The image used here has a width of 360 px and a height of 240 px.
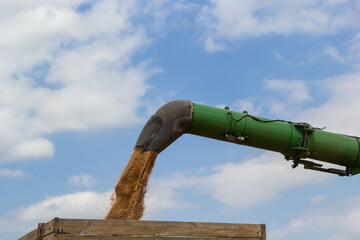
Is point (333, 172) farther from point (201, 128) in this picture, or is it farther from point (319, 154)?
point (201, 128)

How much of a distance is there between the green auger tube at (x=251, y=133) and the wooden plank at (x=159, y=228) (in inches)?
86.6

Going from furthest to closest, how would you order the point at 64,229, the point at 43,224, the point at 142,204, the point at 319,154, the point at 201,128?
the point at 319,154, the point at 201,128, the point at 142,204, the point at 43,224, the point at 64,229

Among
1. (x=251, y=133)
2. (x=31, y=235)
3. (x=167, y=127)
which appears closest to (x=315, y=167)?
(x=251, y=133)

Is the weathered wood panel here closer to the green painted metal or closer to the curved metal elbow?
the curved metal elbow

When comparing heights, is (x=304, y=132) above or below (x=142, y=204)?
above

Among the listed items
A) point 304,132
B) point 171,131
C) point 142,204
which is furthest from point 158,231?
point 304,132

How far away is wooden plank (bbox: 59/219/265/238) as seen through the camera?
6512 mm

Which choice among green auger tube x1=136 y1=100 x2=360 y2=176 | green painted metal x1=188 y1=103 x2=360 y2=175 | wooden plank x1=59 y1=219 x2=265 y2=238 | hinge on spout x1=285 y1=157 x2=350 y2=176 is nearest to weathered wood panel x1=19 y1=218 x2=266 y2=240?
wooden plank x1=59 y1=219 x2=265 y2=238

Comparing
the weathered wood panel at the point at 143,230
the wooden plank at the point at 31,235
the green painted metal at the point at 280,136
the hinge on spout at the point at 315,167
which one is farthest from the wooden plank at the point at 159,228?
the hinge on spout at the point at 315,167

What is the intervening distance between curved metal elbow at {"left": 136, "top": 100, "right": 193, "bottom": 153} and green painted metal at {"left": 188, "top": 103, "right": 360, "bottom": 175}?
14 centimetres

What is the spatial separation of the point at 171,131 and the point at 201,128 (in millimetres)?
513

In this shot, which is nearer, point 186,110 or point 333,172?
point 186,110

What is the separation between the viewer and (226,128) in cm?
901

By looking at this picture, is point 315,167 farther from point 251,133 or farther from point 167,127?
point 167,127
